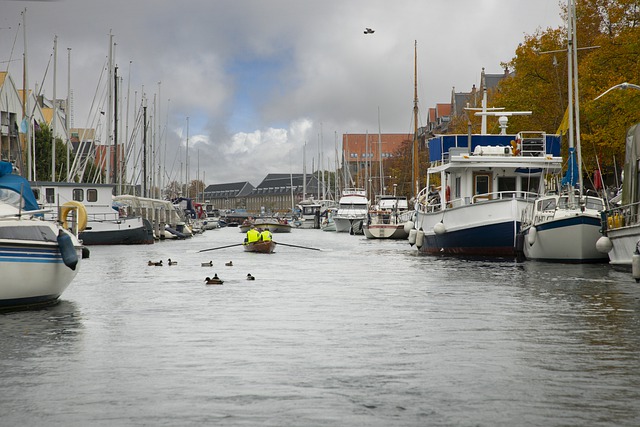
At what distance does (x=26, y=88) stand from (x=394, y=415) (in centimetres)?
4950

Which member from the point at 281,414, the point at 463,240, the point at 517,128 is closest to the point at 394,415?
the point at 281,414

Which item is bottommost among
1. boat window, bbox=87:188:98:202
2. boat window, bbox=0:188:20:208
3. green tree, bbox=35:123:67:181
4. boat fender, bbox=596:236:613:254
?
boat fender, bbox=596:236:613:254

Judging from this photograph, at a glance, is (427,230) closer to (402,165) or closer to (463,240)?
(463,240)

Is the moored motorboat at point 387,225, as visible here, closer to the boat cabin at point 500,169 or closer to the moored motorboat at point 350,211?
the moored motorboat at point 350,211

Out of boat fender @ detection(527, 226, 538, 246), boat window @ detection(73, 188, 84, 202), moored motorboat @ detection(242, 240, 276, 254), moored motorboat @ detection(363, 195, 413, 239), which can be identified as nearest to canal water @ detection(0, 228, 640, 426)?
boat fender @ detection(527, 226, 538, 246)

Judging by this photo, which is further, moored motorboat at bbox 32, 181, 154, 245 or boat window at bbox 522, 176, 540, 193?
moored motorboat at bbox 32, 181, 154, 245

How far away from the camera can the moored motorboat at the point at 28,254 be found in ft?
61.8

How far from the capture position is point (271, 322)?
760 inches

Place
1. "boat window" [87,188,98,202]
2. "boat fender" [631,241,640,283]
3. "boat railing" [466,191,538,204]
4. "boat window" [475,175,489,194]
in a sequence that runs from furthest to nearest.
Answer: "boat window" [87,188,98,202] → "boat window" [475,175,489,194] → "boat railing" [466,191,538,204] → "boat fender" [631,241,640,283]

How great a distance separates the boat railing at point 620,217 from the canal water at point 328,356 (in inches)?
104

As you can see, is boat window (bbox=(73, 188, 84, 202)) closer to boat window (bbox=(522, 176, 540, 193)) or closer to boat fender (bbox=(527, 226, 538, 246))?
boat window (bbox=(522, 176, 540, 193))

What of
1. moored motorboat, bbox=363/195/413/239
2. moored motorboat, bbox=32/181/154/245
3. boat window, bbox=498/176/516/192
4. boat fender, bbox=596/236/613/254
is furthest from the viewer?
moored motorboat, bbox=363/195/413/239

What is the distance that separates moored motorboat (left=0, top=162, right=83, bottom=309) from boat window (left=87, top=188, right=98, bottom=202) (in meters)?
44.6

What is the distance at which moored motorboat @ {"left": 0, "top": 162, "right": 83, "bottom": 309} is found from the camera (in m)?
18.8
